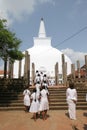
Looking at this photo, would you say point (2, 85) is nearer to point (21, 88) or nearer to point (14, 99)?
point (21, 88)

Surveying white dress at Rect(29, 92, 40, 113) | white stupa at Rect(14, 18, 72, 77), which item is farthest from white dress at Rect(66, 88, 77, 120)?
white stupa at Rect(14, 18, 72, 77)

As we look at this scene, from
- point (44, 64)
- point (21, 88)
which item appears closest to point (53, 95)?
point (21, 88)

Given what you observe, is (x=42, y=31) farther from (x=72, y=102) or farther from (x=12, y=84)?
(x=72, y=102)

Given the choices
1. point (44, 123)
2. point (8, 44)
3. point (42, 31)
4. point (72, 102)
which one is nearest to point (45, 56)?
point (42, 31)

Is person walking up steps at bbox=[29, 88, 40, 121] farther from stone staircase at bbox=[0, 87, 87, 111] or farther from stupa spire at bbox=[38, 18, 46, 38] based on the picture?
stupa spire at bbox=[38, 18, 46, 38]

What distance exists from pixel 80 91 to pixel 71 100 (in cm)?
590

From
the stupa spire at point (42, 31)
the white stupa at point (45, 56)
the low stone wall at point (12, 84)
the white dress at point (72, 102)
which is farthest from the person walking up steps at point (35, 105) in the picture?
the stupa spire at point (42, 31)

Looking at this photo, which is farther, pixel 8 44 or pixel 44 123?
pixel 8 44

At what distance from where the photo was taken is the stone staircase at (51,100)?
1397 centimetres

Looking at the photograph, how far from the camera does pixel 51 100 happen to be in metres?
15.1

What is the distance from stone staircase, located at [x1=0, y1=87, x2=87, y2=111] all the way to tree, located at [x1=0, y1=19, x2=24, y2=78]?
2.55 m

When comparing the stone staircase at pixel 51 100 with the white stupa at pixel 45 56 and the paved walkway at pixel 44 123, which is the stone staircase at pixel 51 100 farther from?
the white stupa at pixel 45 56

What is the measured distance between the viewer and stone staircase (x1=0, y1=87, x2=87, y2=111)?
13973mm

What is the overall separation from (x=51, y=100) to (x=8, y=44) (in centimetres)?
446
